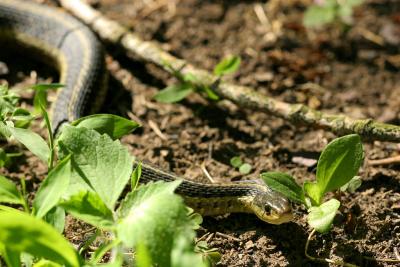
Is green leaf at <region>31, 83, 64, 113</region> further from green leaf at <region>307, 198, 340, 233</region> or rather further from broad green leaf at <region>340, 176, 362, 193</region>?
broad green leaf at <region>340, 176, 362, 193</region>

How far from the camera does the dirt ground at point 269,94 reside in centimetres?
229

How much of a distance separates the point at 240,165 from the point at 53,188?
1.20 m

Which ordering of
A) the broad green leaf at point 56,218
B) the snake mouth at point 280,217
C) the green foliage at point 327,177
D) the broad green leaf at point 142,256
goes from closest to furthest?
the broad green leaf at point 142,256, the broad green leaf at point 56,218, the green foliage at point 327,177, the snake mouth at point 280,217

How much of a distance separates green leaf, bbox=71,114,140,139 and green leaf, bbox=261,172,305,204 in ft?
1.80

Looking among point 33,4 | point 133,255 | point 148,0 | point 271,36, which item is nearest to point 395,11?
point 271,36

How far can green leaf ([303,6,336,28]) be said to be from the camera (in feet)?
11.6

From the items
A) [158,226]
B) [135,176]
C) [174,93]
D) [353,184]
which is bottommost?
[353,184]

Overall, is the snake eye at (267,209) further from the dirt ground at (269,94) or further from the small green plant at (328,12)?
the small green plant at (328,12)

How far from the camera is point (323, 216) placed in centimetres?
204

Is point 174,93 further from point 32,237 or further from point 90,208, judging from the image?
point 32,237

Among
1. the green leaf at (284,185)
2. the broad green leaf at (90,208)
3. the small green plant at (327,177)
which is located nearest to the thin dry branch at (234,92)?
the small green plant at (327,177)

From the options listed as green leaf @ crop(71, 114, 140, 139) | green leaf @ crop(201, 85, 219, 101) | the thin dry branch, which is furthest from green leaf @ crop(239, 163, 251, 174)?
green leaf @ crop(71, 114, 140, 139)

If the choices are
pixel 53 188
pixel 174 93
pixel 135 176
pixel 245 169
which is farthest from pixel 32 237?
pixel 174 93

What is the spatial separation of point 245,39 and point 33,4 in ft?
4.71
